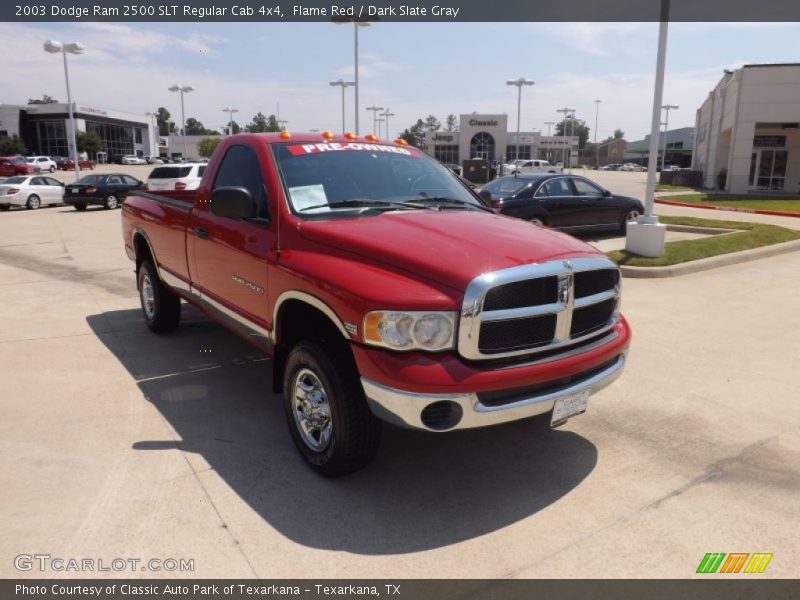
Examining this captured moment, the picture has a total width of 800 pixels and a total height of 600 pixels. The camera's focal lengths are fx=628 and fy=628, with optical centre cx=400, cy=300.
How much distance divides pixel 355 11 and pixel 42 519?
878 inches

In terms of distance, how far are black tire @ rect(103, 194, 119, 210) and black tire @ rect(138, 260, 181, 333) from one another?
1981 cm

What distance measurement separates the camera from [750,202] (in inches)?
1033

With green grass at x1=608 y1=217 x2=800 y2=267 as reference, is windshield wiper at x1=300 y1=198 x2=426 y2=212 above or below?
above

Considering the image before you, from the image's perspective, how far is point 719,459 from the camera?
13.3 ft

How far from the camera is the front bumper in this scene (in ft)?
10.1

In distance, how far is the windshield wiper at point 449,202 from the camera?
4.57m

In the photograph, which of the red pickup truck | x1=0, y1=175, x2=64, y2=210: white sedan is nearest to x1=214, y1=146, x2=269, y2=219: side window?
the red pickup truck

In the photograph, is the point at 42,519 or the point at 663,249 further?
the point at 663,249

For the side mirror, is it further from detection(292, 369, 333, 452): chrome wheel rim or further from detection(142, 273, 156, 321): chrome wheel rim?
detection(142, 273, 156, 321): chrome wheel rim

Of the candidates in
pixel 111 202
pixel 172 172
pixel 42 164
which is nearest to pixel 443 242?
pixel 172 172

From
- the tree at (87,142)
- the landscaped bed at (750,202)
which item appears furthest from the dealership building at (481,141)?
the landscaped bed at (750,202)

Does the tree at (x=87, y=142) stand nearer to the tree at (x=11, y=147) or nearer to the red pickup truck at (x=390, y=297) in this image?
the tree at (x=11, y=147)

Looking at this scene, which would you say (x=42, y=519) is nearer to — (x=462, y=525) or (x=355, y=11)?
(x=462, y=525)
